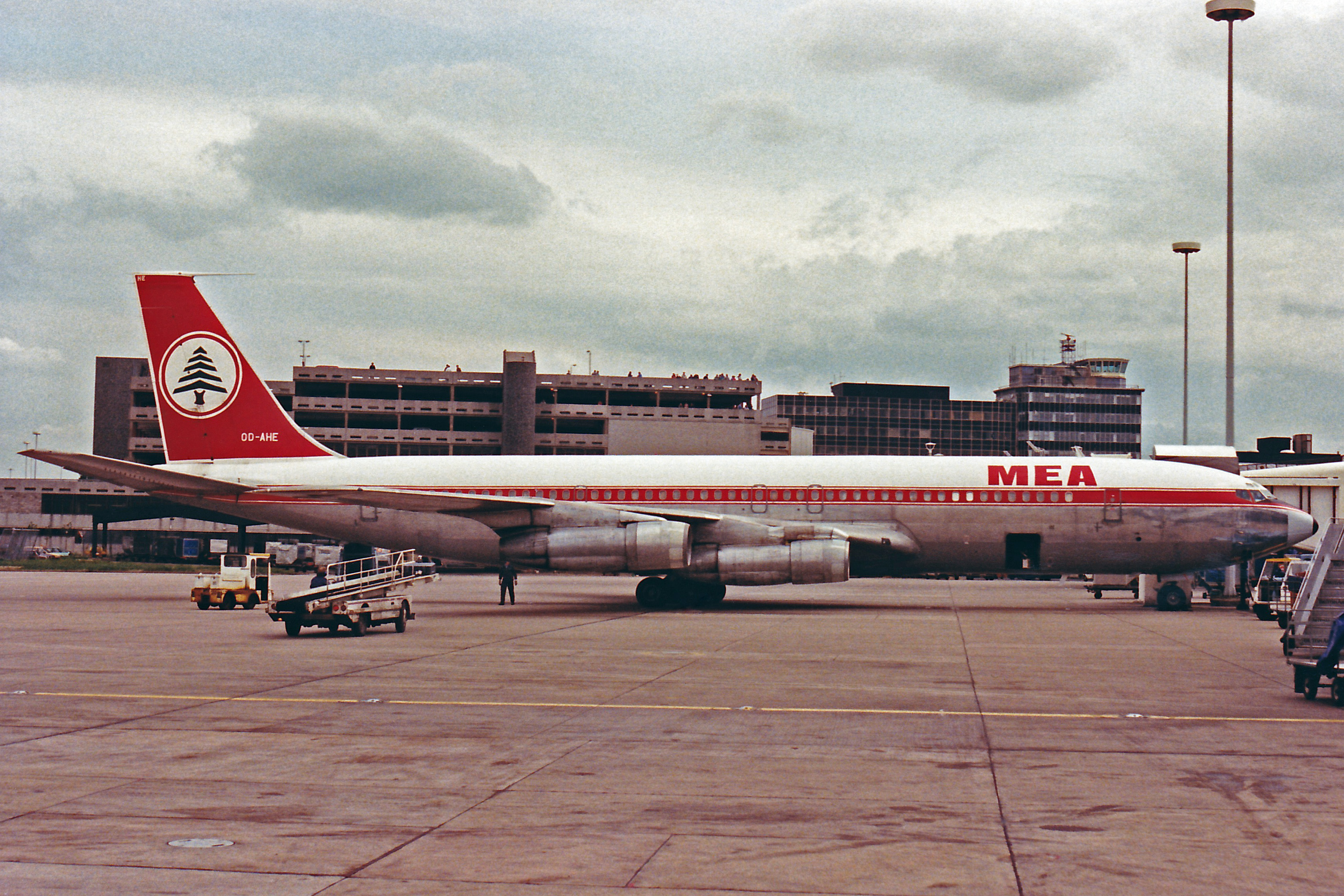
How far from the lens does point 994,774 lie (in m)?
11.3

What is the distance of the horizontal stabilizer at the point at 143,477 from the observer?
31.6 metres

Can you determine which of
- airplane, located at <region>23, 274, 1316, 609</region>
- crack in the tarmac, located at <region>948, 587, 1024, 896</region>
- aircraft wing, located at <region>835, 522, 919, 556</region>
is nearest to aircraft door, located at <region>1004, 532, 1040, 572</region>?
airplane, located at <region>23, 274, 1316, 609</region>

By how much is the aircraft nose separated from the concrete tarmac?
1298 cm

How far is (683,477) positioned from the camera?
3766cm

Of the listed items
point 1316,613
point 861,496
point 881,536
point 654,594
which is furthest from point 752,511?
point 1316,613

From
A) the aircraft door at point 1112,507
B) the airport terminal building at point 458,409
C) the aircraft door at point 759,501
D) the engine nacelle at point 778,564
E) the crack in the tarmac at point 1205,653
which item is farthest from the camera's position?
the airport terminal building at point 458,409

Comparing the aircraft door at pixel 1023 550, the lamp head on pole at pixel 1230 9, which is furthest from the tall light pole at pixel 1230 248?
the aircraft door at pixel 1023 550

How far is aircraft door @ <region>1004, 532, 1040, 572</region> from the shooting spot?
117 ft

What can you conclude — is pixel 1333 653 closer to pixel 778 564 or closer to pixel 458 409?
pixel 778 564

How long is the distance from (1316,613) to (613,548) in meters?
20.6

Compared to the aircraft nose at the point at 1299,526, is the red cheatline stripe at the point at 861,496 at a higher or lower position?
higher

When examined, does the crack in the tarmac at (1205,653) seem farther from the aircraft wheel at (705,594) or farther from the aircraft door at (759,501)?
the aircraft wheel at (705,594)

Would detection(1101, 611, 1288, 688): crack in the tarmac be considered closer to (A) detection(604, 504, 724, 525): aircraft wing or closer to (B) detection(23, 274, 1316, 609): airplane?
(B) detection(23, 274, 1316, 609): airplane

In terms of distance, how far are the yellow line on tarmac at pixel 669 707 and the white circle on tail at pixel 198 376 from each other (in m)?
24.5
